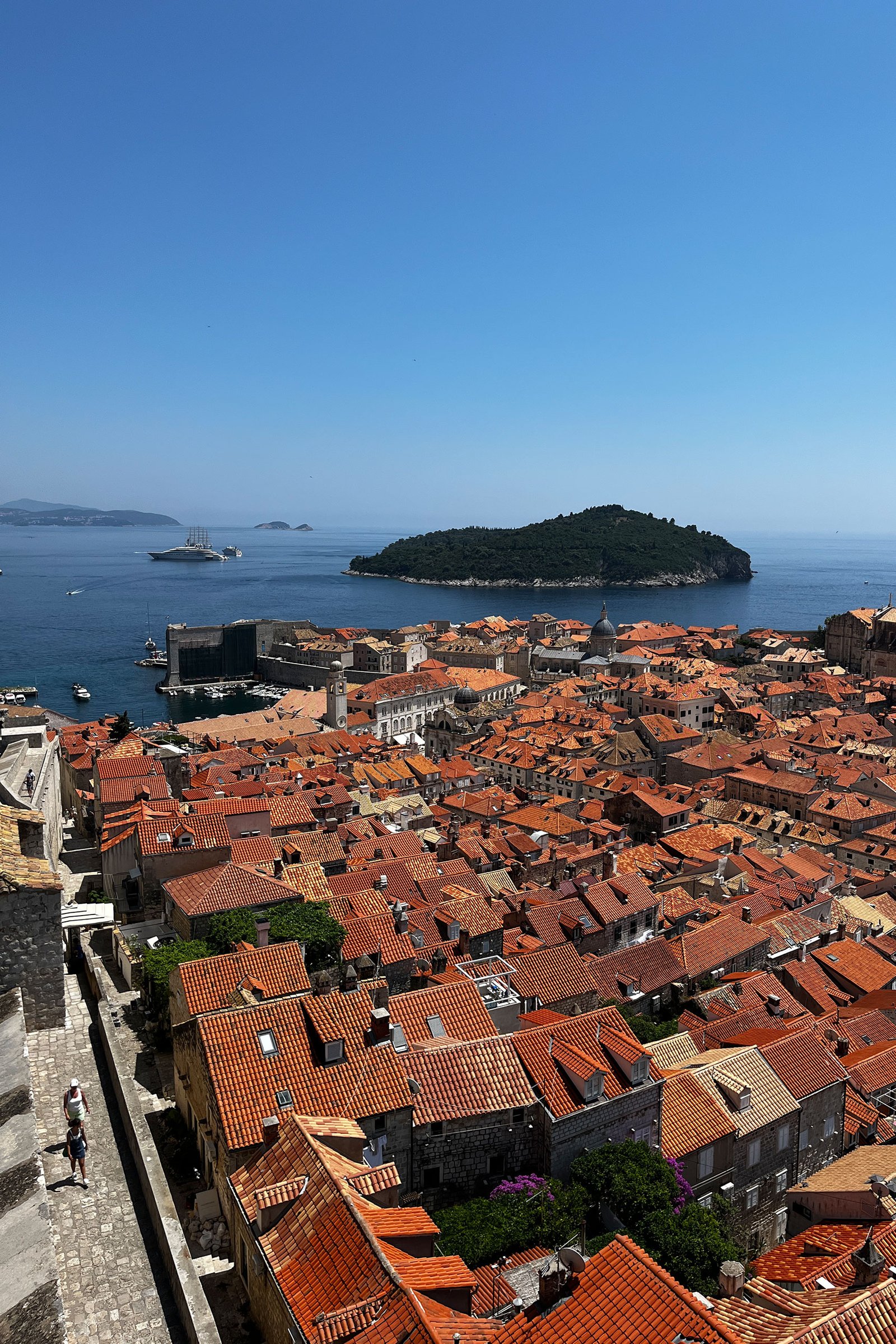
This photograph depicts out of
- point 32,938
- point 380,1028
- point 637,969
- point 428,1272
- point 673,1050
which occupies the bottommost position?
point 637,969

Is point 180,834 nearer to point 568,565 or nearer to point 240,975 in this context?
point 240,975

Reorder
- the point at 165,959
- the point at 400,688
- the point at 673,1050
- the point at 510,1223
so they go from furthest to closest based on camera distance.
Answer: the point at 400,688 < the point at 673,1050 < the point at 165,959 < the point at 510,1223

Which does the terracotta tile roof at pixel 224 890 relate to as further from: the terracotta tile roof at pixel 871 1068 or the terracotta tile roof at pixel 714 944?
the terracotta tile roof at pixel 871 1068

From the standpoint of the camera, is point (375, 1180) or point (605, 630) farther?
point (605, 630)

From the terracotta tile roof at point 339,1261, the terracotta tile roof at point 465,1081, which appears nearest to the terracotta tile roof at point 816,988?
the terracotta tile roof at point 465,1081

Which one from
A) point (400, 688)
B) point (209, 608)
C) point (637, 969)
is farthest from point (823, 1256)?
point (209, 608)

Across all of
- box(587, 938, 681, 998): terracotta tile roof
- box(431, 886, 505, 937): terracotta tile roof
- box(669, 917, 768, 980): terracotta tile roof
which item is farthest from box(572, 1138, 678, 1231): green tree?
Answer: box(669, 917, 768, 980): terracotta tile roof

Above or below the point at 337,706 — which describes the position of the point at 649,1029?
above
